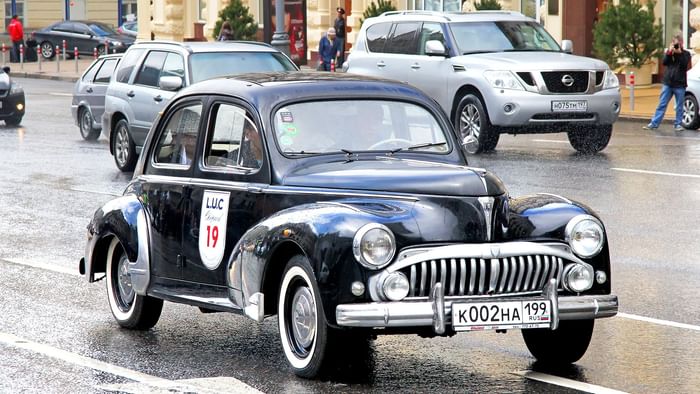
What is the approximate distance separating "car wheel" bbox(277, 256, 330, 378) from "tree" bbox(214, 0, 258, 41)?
37323 mm

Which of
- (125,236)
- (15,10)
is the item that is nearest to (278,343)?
(125,236)

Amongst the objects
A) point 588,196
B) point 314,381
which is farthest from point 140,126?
point 314,381

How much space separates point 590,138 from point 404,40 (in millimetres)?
3947

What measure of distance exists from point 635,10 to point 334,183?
24.2 metres

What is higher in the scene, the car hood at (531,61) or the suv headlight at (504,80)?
the car hood at (531,61)

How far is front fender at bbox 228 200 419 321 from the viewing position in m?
7.39

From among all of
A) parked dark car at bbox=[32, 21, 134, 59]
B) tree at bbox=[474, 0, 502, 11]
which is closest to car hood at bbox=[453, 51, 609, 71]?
tree at bbox=[474, 0, 502, 11]

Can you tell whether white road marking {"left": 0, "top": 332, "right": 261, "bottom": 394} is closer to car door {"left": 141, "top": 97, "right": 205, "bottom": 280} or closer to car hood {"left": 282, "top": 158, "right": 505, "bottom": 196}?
car door {"left": 141, "top": 97, "right": 205, "bottom": 280}

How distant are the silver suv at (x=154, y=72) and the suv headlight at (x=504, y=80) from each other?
9.61 ft

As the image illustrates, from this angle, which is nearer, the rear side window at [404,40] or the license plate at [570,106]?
the license plate at [570,106]

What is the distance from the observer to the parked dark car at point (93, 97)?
24.8m

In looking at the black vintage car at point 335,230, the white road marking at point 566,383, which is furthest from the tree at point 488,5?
the white road marking at point 566,383

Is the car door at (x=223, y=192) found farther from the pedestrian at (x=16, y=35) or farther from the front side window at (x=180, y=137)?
the pedestrian at (x=16, y=35)

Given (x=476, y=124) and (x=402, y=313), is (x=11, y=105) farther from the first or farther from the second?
(x=402, y=313)
